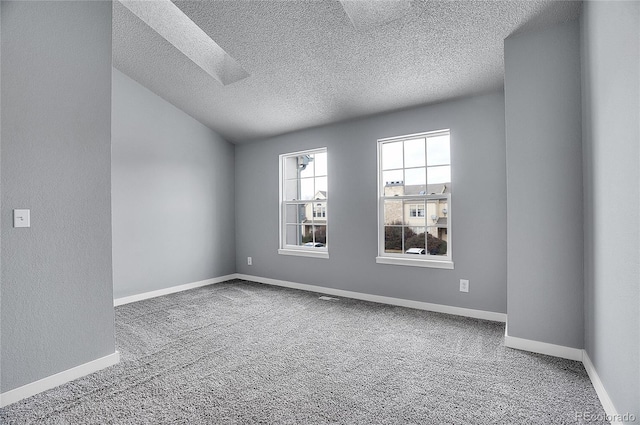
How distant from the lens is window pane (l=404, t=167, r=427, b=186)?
365cm

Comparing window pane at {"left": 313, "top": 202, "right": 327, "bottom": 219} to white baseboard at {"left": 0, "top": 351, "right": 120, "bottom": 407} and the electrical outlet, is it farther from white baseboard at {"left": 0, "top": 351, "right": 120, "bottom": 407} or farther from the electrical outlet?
white baseboard at {"left": 0, "top": 351, "right": 120, "bottom": 407}

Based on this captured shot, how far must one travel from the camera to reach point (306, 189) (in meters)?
4.71

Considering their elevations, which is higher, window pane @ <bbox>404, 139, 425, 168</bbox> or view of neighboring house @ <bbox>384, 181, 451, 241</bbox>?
window pane @ <bbox>404, 139, 425, 168</bbox>

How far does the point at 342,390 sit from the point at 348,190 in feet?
8.61

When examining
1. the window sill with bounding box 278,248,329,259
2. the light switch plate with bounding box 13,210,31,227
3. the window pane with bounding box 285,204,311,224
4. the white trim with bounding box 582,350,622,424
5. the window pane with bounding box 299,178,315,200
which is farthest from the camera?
the window pane with bounding box 285,204,311,224

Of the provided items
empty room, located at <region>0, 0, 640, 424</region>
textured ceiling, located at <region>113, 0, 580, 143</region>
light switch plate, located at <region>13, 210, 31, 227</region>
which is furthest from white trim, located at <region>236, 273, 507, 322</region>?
light switch plate, located at <region>13, 210, 31, 227</region>

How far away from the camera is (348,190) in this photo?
13.6 ft

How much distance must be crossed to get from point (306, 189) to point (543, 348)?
130 inches

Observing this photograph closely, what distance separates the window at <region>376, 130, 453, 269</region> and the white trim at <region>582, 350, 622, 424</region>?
1386mm

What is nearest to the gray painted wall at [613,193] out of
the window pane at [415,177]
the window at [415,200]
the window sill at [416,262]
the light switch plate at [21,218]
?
the window sill at [416,262]

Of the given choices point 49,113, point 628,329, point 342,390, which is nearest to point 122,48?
point 49,113

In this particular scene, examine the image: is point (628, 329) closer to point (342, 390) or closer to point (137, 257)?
point (342, 390)

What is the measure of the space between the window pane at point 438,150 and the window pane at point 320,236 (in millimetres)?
1749

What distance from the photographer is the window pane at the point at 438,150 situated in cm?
350
